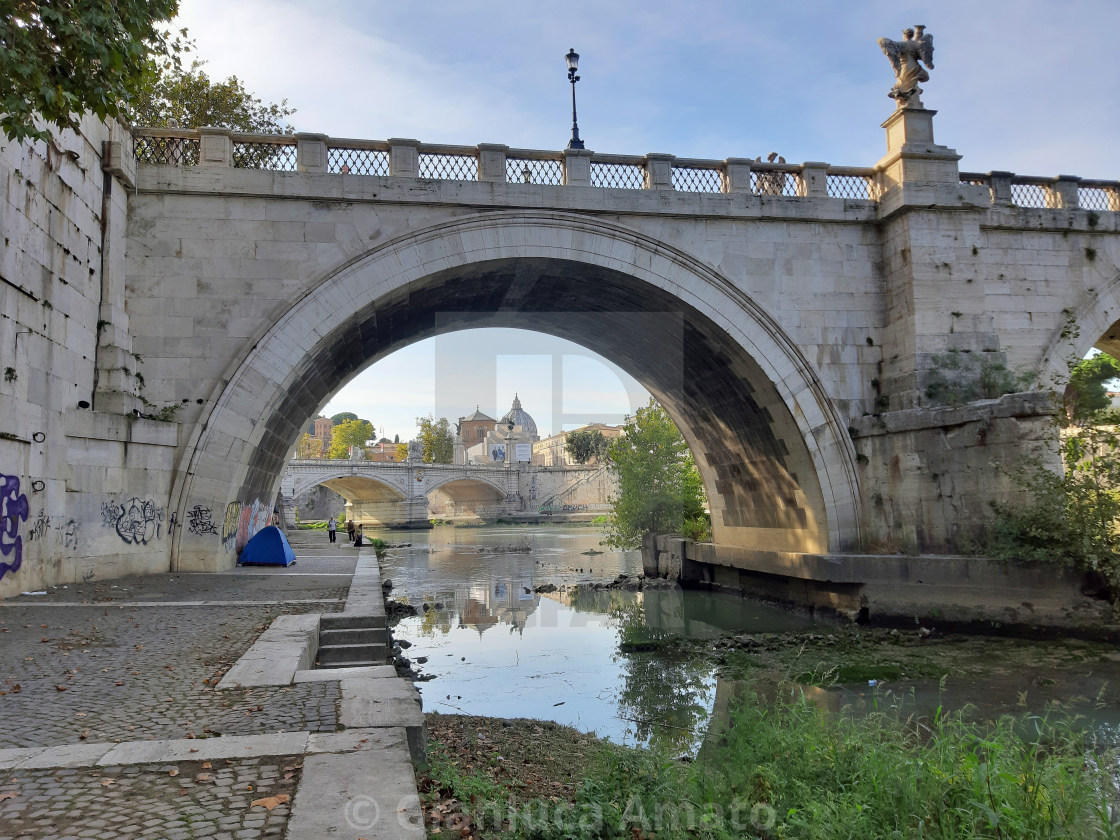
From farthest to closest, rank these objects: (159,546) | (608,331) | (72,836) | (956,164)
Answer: (608,331) → (956,164) → (159,546) → (72,836)

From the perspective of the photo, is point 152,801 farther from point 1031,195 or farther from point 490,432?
point 490,432

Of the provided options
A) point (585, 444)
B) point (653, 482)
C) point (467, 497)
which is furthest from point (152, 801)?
point (585, 444)

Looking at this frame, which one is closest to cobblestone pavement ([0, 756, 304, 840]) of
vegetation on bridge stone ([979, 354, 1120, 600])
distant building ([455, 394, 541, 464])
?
vegetation on bridge stone ([979, 354, 1120, 600])

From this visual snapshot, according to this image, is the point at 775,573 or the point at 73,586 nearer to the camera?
the point at 73,586

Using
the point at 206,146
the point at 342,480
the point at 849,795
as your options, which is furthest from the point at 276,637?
the point at 342,480

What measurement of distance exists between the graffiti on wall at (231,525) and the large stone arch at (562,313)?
258 mm

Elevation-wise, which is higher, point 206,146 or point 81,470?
point 206,146

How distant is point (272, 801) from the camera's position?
3.00 meters

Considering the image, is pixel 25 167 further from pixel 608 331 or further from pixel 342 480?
pixel 342 480

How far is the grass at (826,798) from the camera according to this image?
3619mm

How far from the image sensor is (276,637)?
6504 mm

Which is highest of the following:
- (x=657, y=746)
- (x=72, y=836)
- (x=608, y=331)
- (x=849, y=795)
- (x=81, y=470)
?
(x=608, y=331)

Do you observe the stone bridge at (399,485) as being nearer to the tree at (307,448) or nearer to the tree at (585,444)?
the tree at (585,444)

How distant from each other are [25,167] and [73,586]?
17.2 feet
